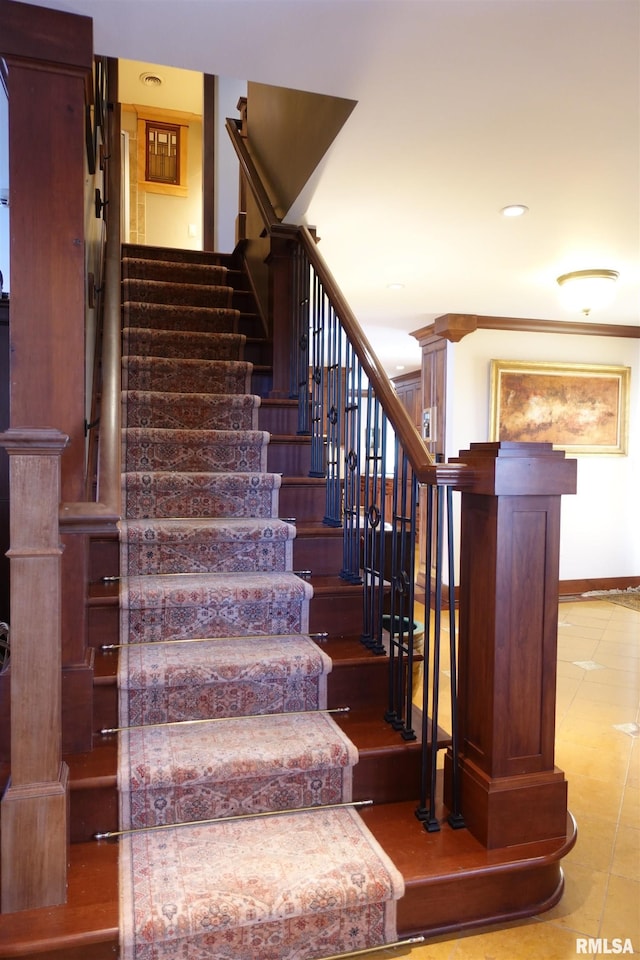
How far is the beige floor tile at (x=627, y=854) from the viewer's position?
77.0 inches

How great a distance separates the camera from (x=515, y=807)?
1749 mm

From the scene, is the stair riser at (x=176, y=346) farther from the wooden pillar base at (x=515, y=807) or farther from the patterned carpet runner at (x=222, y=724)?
the wooden pillar base at (x=515, y=807)

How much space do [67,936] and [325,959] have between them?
1.96ft

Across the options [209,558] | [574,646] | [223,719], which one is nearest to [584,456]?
[574,646]

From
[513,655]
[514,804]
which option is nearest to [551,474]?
[513,655]

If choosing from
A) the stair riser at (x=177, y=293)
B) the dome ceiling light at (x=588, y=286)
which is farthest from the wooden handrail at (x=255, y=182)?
the dome ceiling light at (x=588, y=286)

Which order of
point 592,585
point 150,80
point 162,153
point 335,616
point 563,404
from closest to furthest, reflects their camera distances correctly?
point 335,616
point 563,404
point 592,585
point 150,80
point 162,153

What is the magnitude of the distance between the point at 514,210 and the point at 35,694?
2955 millimetres

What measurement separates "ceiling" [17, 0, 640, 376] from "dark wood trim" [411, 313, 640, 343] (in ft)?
4.41

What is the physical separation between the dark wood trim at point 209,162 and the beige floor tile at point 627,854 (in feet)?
18.0

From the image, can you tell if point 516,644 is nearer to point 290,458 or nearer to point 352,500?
point 352,500

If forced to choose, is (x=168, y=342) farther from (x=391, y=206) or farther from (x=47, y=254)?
(x=47, y=254)

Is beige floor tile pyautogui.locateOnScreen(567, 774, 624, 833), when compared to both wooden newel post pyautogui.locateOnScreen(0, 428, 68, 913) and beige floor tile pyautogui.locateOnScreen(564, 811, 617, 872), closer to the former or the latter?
beige floor tile pyautogui.locateOnScreen(564, 811, 617, 872)

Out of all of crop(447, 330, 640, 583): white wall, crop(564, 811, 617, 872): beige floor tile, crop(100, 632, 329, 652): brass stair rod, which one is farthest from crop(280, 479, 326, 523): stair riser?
crop(447, 330, 640, 583): white wall
